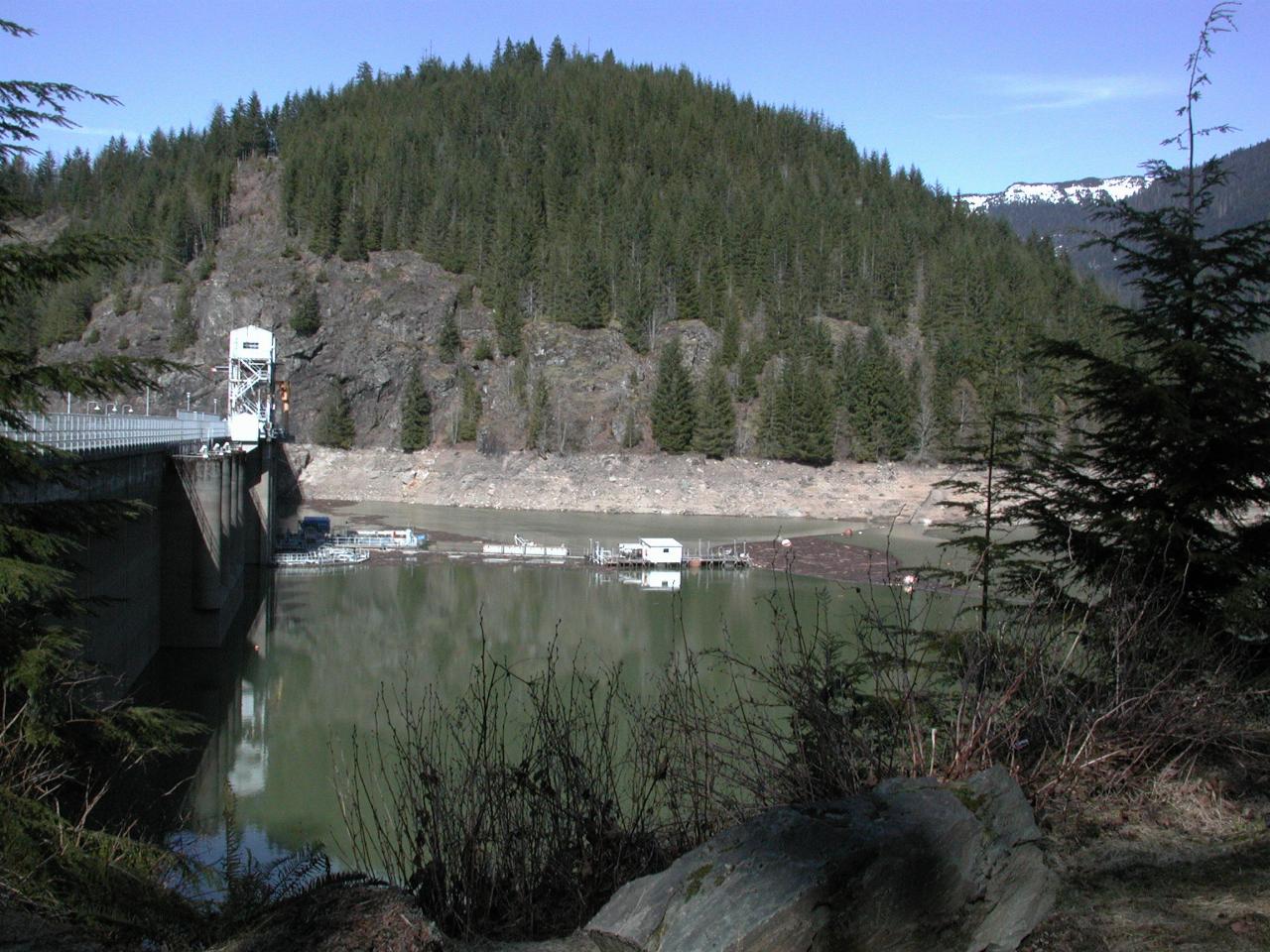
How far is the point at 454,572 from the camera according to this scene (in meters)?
42.9

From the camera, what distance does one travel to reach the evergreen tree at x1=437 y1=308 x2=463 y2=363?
287ft

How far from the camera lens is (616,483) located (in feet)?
237

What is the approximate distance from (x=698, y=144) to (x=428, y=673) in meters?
109

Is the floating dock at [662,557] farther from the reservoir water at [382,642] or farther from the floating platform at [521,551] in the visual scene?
the floating platform at [521,551]

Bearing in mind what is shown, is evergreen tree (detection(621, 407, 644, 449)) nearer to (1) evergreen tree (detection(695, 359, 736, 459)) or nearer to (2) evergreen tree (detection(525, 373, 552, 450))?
(1) evergreen tree (detection(695, 359, 736, 459))

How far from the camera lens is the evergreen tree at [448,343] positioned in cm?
8756

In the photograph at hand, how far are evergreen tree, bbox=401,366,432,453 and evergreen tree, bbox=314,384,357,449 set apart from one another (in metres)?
3.94

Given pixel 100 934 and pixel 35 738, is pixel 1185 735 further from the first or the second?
pixel 35 738

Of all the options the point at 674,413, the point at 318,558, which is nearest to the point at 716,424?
the point at 674,413

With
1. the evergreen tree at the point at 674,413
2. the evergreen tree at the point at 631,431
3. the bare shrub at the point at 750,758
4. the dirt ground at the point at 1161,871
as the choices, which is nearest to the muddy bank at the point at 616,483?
the evergreen tree at the point at 674,413

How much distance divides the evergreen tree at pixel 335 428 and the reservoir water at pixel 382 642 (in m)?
26.2

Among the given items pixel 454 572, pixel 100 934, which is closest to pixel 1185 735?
pixel 100 934

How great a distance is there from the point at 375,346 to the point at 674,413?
26.2 metres

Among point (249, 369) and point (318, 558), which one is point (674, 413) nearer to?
point (249, 369)
